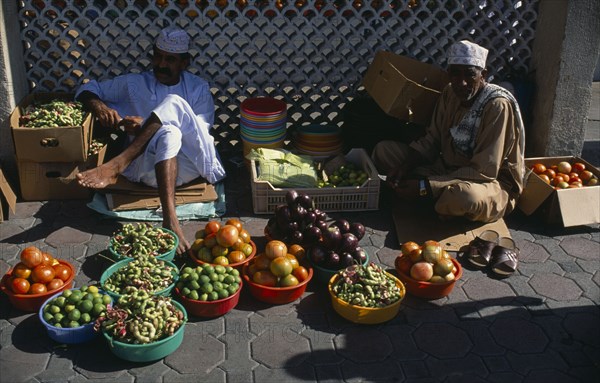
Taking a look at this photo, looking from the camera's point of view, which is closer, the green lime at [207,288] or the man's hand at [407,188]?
the green lime at [207,288]

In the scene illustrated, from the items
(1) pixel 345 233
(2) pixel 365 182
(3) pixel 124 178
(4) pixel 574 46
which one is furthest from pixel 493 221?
(3) pixel 124 178

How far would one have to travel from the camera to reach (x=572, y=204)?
224 inches

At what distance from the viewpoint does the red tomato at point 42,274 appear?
4422mm

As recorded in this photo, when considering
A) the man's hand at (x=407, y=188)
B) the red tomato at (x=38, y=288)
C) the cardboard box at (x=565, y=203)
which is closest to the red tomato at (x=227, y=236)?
the red tomato at (x=38, y=288)

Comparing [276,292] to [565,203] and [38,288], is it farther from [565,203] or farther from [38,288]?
[565,203]

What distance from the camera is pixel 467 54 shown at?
5215 millimetres

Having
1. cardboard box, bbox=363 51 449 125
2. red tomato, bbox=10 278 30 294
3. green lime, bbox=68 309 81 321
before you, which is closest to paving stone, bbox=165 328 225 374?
green lime, bbox=68 309 81 321

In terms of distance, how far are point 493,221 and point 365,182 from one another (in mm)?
1145

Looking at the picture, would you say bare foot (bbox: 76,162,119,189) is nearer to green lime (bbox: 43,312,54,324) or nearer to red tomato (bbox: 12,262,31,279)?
red tomato (bbox: 12,262,31,279)

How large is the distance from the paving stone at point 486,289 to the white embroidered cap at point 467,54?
5.56 feet

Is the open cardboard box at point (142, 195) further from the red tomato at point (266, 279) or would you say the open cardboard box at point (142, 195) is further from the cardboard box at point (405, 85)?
the cardboard box at point (405, 85)

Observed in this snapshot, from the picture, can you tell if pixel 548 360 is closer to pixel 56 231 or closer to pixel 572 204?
pixel 572 204

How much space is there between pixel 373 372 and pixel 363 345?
0.85 feet

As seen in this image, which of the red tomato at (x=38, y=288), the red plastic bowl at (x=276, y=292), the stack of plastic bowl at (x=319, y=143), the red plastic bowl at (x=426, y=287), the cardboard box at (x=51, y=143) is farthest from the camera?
the stack of plastic bowl at (x=319, y=143)
